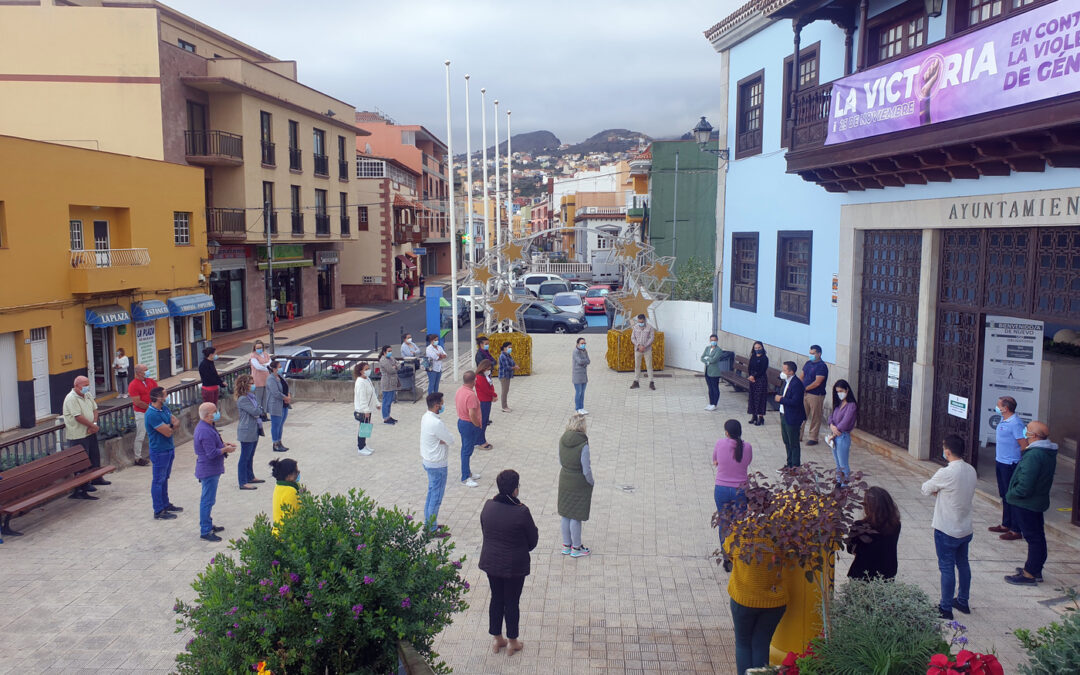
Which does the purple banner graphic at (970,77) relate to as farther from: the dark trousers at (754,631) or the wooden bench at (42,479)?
the wooden bench at (42,479)

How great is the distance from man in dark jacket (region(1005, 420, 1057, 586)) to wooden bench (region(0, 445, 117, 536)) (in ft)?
35.9

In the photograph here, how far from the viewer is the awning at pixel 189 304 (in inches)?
909

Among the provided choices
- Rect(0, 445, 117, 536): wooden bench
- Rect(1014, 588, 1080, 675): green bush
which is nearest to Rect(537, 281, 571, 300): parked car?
Rect(0, 445, 117, 536): wooden bench

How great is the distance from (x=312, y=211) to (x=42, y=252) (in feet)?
66.3

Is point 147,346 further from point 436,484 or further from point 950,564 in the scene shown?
point 950,564

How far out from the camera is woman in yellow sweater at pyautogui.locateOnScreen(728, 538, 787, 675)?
5.32 metres

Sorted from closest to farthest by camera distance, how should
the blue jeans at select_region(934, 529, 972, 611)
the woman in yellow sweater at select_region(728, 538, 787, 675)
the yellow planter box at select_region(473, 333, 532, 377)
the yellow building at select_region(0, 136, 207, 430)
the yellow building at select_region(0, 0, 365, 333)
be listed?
the woman in yellow sweater at select_region(728, 538, 787, 675), the blue jeans at select_region(934, 529, 972, 611), the yellow building at select_region(0, 136, 207, 430), the yellow planter box at select_region(473, 333, 532, 377), the yellow building at select_region(0, 0, 365, 333)

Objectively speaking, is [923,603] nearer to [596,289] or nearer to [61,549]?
[61,549]

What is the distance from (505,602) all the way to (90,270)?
17030mm

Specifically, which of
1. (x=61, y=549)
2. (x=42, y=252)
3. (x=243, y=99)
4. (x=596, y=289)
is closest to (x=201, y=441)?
(x=61, y=549)

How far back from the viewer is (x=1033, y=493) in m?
7.29

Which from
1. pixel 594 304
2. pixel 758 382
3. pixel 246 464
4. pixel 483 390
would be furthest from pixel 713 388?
pixel 594 304

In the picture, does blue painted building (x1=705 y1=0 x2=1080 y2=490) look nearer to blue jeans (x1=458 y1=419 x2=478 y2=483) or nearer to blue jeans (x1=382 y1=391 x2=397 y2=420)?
blue jeans (x1=458 y1=419 x2=478 y2=483)

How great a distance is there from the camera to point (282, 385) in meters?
13.5
